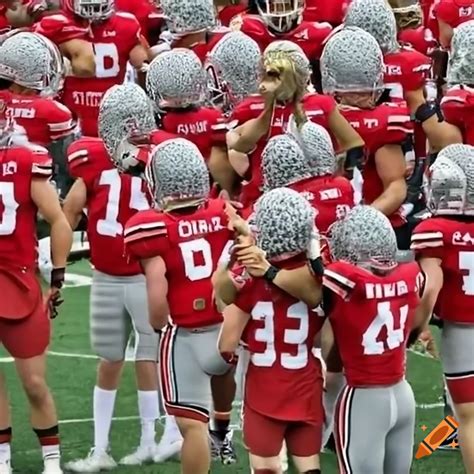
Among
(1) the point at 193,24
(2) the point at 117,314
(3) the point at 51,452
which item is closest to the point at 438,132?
(1) the point at 193,24

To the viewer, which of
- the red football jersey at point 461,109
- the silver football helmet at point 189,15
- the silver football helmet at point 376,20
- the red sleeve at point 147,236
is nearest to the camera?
the red sleeve at point 147,236

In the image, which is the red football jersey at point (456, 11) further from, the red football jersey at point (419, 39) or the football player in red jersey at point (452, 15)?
the red football jersey at point (419, 39)

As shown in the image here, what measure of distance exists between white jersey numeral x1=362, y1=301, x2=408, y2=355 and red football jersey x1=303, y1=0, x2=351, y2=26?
4.22 meters

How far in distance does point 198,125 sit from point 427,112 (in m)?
1.26

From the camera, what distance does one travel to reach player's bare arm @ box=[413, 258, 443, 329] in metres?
5.39

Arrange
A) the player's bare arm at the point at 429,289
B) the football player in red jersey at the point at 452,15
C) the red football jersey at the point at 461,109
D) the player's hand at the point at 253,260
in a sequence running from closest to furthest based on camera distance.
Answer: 1. the player's hand at the point at 253,260
2. the player's bare arm at the point at 429,289
3. the red football jersey at the point at 461,109
4. the football player in red jersey at the point at 452,15

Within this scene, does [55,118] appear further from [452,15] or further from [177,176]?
[452,15]

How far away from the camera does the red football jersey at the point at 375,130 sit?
6617 mm

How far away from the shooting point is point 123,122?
20.3 feet

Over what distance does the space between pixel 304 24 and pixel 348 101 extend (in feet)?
5.83

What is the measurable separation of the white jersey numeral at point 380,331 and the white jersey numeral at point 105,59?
367 cm

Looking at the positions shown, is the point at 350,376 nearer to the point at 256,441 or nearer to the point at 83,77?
the point at 256,441

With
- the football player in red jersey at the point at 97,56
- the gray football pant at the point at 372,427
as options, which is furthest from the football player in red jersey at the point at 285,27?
the gray football pant at the point at 372,427

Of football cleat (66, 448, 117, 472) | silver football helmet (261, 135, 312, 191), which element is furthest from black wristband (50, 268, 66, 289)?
silver football helmet (261, 135, 312, 191)
